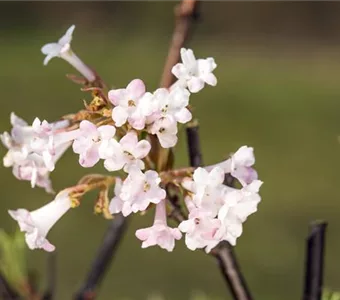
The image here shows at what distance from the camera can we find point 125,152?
70 centimetres

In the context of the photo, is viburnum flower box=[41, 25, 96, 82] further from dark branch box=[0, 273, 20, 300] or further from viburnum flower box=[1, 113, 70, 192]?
dark branch box=[0, 273, 20, 300]

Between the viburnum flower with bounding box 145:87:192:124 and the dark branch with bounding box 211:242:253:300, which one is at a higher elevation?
the viburnum flower with bounding box 145:87:192:124

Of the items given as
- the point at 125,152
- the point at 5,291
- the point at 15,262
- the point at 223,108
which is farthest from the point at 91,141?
the point at 223,108

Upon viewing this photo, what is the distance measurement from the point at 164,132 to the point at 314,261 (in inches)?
7.4

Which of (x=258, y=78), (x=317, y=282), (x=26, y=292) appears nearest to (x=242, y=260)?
(x=258, y=78)

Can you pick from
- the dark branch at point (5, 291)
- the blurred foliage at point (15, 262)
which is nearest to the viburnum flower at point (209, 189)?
the dark branch at point (5, 291)

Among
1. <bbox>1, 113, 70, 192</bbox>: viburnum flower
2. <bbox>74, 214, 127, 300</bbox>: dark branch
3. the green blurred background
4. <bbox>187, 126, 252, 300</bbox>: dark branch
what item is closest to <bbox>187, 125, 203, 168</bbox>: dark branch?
<bbox>187, 126, 252, 300</bbox>: dark branch

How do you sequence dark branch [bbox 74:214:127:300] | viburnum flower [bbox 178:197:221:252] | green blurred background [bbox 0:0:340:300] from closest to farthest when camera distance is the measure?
viburnum flower [bbox 178:197:221:252]
dark branch [bbox 74:214:127:300]
green blurred background [bbox 0:0:340:300]

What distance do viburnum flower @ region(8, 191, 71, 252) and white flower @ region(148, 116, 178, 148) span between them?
13 centimetres

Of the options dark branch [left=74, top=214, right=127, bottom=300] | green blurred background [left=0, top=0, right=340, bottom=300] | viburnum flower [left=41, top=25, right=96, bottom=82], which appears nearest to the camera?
viburnum flower [left=41, top=25, right=96, bottom=82]

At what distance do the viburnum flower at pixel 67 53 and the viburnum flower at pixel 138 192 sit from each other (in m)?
0.14

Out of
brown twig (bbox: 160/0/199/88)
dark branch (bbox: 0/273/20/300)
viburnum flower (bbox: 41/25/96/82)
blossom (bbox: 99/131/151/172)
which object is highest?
brown twig (bbox: 160/0/199/88)

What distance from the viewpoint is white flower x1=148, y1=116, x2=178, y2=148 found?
2.31 ft

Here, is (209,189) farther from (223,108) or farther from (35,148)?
(223,108)
